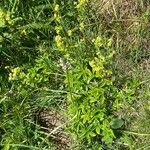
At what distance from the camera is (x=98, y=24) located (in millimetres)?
3559

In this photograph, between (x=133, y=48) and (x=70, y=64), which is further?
(x=133, y=48)

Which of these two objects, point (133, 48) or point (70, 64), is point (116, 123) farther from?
point (133, 48)

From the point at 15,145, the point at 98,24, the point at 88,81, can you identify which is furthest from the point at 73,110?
the point at 98,24

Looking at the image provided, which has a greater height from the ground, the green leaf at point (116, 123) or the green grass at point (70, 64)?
the green grass at point (70, 64)

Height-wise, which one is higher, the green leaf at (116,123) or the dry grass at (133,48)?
the dry grass at (133,48)

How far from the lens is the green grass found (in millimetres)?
3105

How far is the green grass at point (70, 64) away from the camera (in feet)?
10.2

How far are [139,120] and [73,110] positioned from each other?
0.43 m

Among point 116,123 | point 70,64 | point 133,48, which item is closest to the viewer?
point 116,123

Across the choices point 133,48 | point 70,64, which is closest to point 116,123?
point 70,64

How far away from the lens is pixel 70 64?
3.31 meters

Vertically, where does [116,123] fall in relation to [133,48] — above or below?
below

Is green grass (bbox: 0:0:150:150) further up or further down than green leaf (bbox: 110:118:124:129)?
A: further up

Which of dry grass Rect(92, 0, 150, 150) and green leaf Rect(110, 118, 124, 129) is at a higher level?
dry grass Rect(92, 0, 150, 150)
